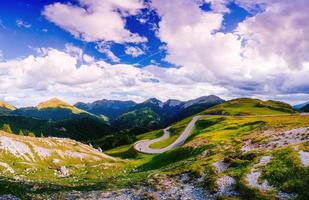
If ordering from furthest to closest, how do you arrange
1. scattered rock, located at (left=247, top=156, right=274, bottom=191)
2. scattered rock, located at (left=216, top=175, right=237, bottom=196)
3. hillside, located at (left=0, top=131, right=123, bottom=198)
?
hillside, located at (left=0, top=131, right=123, bottom=198), scattered rock, located at (left=216, top=175, right=237, bottom=196), scattered rock, located at (left=247, top=156, right=274, bottom=191)

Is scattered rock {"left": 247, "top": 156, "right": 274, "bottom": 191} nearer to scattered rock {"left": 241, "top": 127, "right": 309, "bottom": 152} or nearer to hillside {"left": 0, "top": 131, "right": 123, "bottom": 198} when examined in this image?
scattered rock {"left": 241, "top": 127, "right": 309, "bottom": 152}

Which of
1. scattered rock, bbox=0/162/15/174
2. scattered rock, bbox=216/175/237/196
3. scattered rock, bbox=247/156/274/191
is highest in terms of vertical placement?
scattered rock, bbox=247/156/274/191

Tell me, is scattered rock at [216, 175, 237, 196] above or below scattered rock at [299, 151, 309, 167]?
below

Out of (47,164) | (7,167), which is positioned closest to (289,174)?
(7,167)

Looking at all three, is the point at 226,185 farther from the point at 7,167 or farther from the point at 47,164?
the point at 47,164

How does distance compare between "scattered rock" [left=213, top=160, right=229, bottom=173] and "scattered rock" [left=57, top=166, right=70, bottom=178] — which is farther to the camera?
"scattered rock" [left=57, top=166, right=70, bottom=178]

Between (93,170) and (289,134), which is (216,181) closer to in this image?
(289,134)

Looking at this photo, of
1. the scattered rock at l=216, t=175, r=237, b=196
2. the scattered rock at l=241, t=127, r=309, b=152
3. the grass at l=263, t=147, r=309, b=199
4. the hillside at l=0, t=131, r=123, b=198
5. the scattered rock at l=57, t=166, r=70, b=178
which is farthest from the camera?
the scattered rock at l=57, t=166, r=70, b=178

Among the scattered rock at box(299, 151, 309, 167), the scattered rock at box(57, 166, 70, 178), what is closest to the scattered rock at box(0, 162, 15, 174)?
the scattered rock at box(57, 166, 70, 178)

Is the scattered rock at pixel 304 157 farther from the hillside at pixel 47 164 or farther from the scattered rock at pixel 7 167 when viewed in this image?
the scattered rock at pixel 7 167

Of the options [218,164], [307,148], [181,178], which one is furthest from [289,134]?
[181,178]

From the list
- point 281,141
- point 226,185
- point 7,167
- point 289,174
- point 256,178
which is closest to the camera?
point 289,174

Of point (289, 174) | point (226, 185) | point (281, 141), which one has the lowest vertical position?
point (226, 185)

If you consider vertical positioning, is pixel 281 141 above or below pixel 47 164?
above
